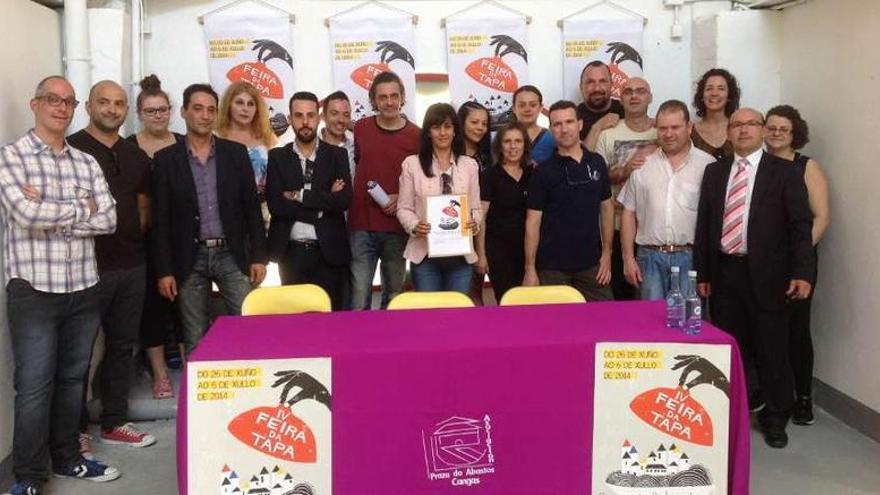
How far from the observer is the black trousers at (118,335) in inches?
149

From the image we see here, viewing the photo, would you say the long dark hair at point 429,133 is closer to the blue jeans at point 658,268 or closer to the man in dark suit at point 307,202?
the man in dark suit at point 307,202

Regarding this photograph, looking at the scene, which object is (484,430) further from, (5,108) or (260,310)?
(5,108)

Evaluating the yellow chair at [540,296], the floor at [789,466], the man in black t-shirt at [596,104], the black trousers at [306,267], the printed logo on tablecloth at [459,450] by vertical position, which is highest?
the man in black t-shirt at [596,104]

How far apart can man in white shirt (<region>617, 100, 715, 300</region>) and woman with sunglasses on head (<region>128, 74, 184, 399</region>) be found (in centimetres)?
255

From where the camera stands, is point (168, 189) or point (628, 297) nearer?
point (168, 189)

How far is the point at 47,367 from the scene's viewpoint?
3.30 metres

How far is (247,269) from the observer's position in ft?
13.5

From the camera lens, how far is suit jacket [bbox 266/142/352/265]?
4.16m

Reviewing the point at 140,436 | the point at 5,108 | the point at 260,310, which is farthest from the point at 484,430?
the point at 5,108

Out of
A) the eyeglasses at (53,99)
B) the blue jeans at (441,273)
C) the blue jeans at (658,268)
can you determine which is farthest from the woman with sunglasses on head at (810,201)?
the eyeglasses at (53,99)

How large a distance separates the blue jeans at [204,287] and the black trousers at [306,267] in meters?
0.22

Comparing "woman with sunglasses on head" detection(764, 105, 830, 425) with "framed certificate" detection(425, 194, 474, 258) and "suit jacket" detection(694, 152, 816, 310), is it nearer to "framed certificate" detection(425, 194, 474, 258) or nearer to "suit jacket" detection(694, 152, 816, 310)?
"suit jacket" detection(694, 152, 816, 310)

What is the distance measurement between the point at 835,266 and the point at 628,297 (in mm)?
1183

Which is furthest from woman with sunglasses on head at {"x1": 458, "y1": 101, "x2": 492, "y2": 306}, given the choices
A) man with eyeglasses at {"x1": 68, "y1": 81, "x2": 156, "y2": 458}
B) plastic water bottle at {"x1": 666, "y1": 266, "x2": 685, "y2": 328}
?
man with eyeglasses at {"x1": 68, "y1": 81, "x2": 156, "y2": 458}
